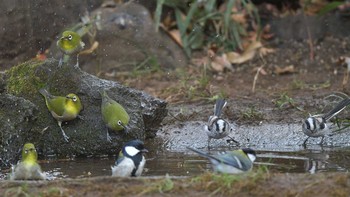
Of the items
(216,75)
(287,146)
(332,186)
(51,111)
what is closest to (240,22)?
(216,75)

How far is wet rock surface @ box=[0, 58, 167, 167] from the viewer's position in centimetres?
947

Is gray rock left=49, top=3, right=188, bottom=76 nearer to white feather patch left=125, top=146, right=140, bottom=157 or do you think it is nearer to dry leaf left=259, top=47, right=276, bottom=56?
dry leaf left=259, top=47, right=276, bottom=56

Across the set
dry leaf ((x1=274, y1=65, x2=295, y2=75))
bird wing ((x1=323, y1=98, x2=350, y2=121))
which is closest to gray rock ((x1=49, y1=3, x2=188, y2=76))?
dry leaf ((x1=274, y1=65, x2=295, y2=75))

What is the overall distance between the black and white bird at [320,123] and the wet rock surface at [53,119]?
1.83 meters

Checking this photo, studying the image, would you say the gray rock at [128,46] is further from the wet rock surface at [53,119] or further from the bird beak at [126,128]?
the bird beak at [126,128]

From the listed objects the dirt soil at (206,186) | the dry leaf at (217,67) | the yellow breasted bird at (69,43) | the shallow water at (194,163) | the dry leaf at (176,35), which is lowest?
the dirt soil at (206,186)

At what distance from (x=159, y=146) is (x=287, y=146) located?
4.84 ft

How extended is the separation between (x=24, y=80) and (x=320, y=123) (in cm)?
330

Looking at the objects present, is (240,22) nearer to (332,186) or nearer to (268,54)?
(268,54)

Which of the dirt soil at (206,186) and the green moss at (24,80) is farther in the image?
the green moss at (24,80)

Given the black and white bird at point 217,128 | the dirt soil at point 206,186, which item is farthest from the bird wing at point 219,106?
the dirt soil at point 206,186

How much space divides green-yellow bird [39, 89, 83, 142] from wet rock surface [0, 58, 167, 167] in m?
0.13

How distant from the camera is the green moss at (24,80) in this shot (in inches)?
389

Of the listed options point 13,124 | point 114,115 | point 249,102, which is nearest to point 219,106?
point 249,102
